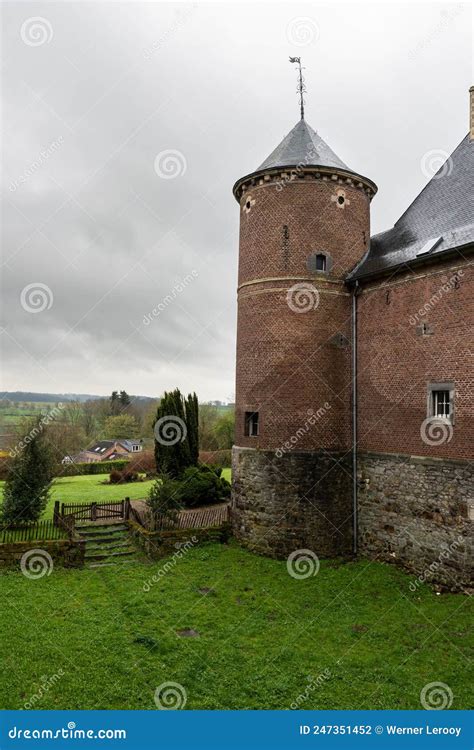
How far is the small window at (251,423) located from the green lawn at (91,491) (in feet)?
35.5

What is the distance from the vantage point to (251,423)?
55.2ft

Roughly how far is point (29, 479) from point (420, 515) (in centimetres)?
1414

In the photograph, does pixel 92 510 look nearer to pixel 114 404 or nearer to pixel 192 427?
pixel 192 427

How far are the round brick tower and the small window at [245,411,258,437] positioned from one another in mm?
36

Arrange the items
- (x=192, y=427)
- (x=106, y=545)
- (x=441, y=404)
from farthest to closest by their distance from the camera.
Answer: (x=192, y=427) → (x=106, y=545) → (x=441, y=404)

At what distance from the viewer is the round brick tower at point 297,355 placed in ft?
51.3

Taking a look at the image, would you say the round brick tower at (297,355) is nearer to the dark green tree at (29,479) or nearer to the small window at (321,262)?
the small window at (321,262)

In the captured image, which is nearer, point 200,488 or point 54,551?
point 54,551

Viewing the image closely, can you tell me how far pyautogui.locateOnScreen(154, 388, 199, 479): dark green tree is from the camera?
25.5m

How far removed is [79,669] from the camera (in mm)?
8922

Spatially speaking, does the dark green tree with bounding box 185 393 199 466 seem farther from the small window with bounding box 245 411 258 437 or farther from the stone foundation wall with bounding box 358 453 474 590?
the stone foundation wall with bounding box 358 453 474 590

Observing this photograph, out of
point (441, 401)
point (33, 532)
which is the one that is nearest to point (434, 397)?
point (441, 401)

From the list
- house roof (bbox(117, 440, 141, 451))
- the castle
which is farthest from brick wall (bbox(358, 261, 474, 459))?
house roof (bbox(117, 440, 141, 451))

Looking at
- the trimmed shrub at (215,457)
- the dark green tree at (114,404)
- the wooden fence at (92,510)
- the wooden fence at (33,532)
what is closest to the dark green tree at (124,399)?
the dark green tree at (114,404)
